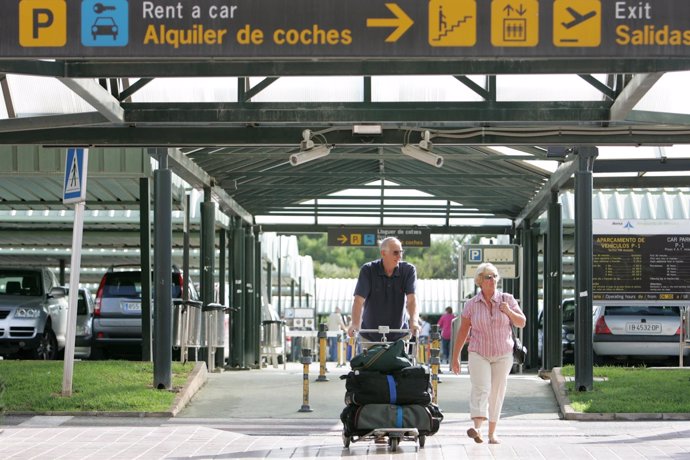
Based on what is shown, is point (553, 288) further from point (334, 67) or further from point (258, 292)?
point (334, 67)

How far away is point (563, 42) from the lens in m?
9.45

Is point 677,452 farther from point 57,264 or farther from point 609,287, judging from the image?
point 57,264

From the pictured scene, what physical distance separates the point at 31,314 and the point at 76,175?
22.3 ft

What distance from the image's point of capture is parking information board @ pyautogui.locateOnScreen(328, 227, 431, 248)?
31438 mm

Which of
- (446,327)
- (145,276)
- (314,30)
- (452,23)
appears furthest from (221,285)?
(452,23)

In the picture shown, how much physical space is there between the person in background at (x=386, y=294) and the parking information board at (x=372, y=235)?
65.0ft

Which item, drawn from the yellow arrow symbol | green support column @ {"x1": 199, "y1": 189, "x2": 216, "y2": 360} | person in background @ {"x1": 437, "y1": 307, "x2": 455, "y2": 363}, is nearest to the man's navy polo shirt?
the yellow arrow symbol

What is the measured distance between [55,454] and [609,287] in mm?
13731

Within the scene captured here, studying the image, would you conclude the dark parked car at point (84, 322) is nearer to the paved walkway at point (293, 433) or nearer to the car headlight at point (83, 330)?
the car headlight at point (83, 330)

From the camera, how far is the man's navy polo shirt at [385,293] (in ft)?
37.6

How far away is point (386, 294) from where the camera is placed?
1149cm

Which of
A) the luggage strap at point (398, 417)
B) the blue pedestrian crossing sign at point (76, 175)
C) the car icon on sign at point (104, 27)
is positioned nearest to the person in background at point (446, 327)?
the blue pedestrian crossing sign at point (76, 175)

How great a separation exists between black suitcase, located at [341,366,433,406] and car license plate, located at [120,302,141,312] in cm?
1304

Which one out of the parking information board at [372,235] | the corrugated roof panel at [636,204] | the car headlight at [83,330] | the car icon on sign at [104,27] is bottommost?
the car headlight at [83,330]
